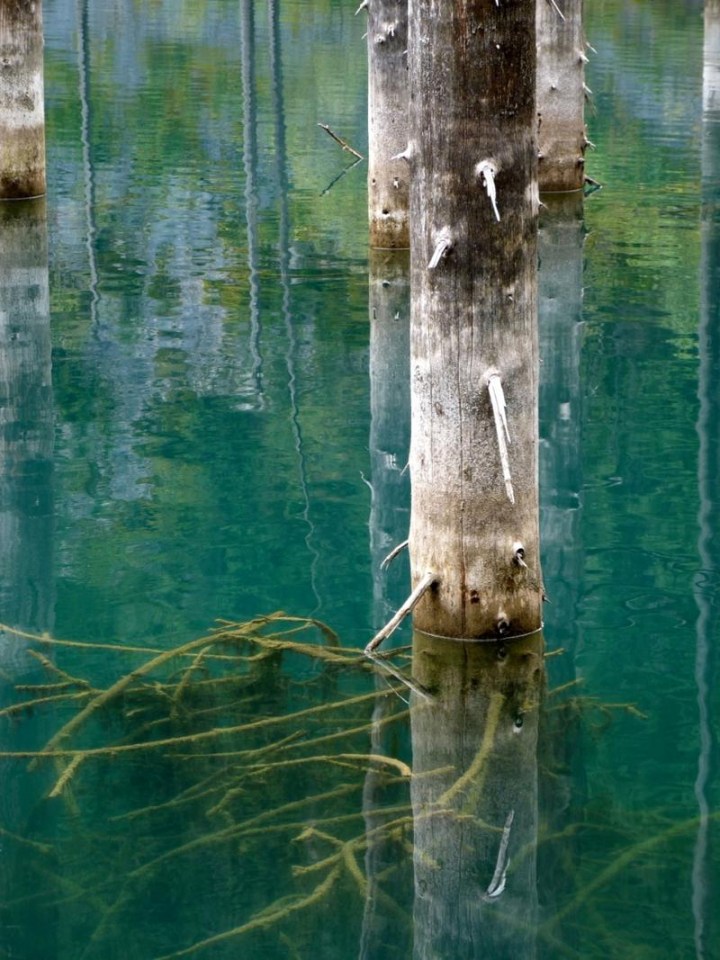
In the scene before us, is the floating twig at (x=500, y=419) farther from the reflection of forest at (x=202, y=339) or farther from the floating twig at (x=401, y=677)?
the reflection of forest at (x=202, y=339)

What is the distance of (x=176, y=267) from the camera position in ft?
53.8

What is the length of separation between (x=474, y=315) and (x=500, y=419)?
43 cm

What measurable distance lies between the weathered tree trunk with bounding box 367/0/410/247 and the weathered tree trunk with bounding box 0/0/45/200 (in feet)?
12.9

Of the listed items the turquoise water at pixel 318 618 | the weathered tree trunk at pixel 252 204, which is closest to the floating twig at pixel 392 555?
the turquoise water at pixel 318 618

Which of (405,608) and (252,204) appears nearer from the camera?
(405,608)

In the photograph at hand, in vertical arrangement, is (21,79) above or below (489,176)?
above

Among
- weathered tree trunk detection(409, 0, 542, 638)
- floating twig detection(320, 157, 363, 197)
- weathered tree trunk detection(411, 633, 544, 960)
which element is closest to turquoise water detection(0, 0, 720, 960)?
weathered tree trunk detection(411, 633, 544, 960)

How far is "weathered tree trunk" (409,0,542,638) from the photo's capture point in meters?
6.70

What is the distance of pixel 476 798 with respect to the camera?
6238 mm

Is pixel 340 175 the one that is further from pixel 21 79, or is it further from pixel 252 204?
pixel 21 79

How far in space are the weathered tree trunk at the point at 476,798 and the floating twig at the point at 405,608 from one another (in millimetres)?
187

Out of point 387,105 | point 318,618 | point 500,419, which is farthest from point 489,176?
point 387,105

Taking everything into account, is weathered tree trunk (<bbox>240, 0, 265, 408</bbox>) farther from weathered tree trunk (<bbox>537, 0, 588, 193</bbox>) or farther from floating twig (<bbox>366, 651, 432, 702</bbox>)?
floating twig (<bbox>366, 651, 432, 702</bbox>)

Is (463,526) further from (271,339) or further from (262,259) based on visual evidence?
(262,259)
